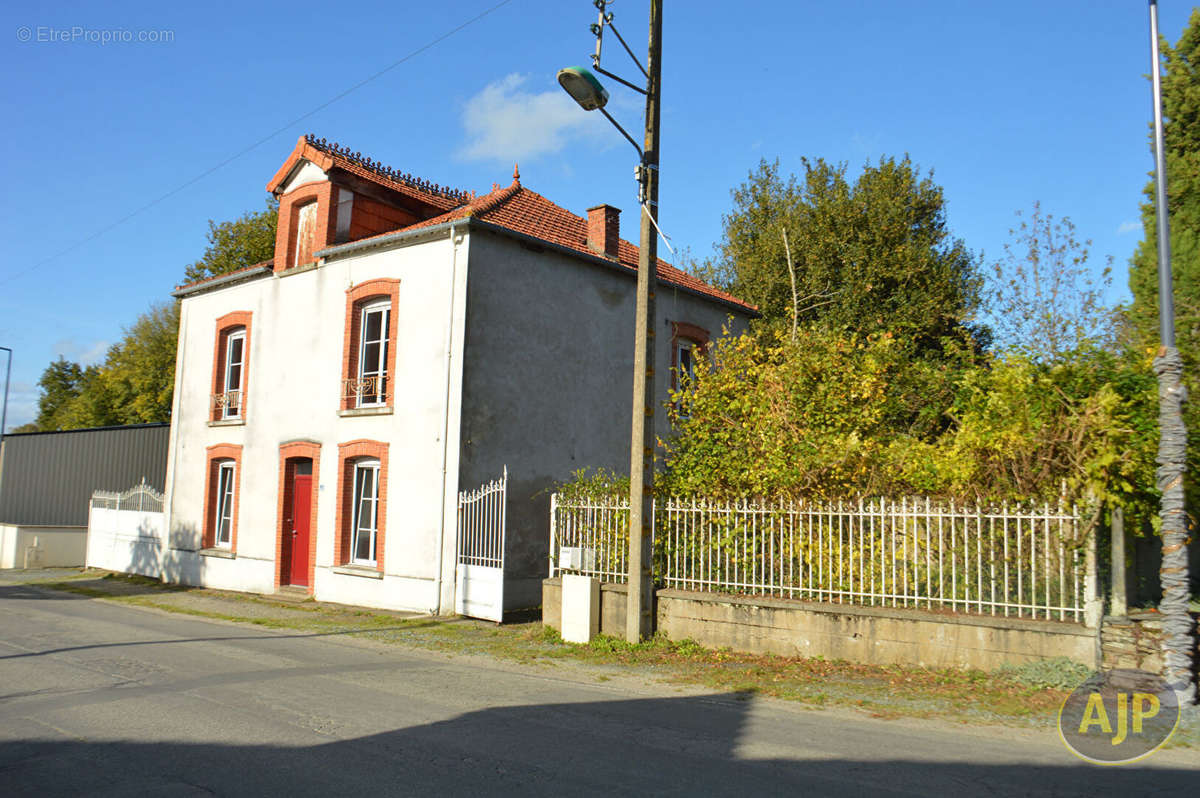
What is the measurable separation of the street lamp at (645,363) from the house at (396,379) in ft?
14.0

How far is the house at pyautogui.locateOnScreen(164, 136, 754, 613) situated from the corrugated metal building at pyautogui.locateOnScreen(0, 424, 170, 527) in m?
5.50

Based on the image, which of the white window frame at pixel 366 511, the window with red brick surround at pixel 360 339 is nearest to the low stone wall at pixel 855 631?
the white window frame at pixel 366 511

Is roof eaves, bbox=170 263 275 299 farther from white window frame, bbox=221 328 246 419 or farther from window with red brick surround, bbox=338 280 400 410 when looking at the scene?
window with red brick surround, bbox=338 280 400 410

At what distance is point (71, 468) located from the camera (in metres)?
27.0

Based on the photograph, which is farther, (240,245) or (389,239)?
(240,245)

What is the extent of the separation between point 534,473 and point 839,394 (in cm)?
568

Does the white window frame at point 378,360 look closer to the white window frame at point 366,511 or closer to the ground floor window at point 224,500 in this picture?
the white window frame at point 366,511

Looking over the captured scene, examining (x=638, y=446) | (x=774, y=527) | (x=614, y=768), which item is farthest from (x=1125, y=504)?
(x=614, y=768)

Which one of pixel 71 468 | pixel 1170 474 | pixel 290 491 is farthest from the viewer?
pixel 71 468

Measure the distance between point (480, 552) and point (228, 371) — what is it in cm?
1004

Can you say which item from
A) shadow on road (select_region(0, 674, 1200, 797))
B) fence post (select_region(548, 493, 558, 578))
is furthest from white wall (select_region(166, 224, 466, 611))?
shadow on road (select_region(0, 674, 1200, 797))

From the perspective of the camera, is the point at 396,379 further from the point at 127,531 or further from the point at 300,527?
the point at 127,531

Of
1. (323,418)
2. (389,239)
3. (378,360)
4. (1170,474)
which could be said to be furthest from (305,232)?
(1170,474)

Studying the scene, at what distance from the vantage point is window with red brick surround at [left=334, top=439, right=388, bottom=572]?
1527cm
